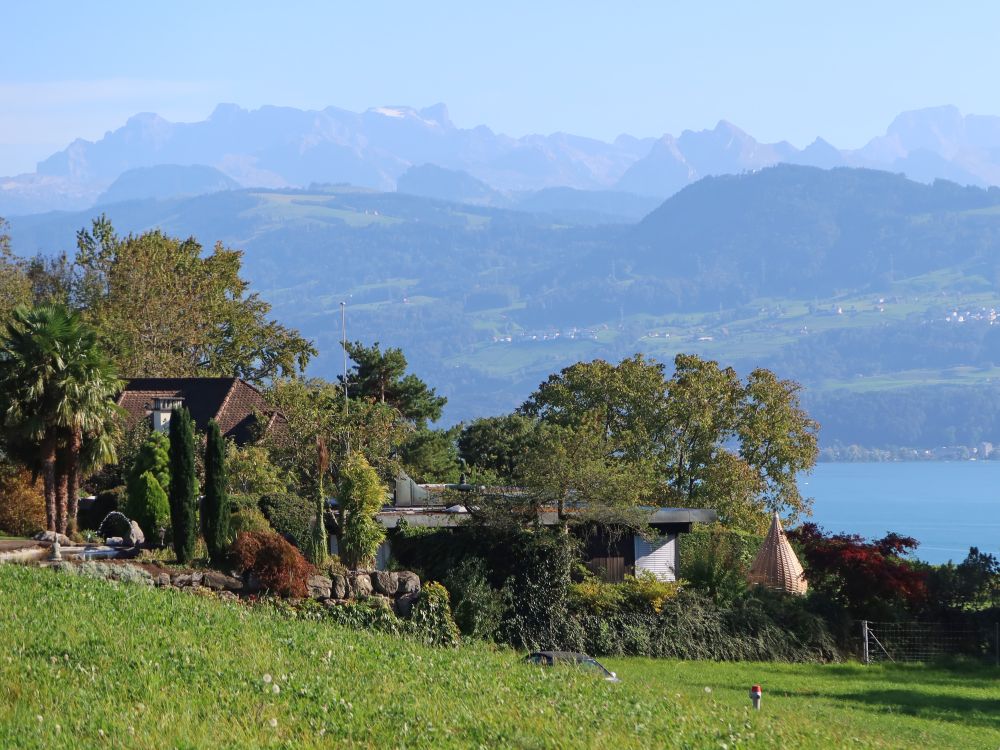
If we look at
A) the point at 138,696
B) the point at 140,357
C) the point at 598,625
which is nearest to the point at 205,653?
the point at 138,696

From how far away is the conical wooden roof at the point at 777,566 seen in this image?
124 ft

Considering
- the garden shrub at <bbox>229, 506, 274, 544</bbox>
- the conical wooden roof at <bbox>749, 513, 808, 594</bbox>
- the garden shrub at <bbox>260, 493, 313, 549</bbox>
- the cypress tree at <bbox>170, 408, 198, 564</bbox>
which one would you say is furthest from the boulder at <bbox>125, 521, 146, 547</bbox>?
the conical wooden roof at <bbox>749, 513, 808, 594</bbox>

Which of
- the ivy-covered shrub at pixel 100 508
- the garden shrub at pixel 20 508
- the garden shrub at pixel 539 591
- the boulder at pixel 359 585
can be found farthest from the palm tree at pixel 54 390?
the garden shrub at pixel 539 591

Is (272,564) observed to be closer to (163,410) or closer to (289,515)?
(289,515)

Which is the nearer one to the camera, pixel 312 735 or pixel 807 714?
pixel 312 735

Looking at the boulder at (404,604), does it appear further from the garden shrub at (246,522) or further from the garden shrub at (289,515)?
the garden shrub at (289,515)

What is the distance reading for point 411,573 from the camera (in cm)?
3117

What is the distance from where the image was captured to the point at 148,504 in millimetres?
39719

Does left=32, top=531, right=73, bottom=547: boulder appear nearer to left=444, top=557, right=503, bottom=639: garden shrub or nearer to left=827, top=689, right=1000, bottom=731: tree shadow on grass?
left=444, top=557, right=503, bottom=639: garden shrub

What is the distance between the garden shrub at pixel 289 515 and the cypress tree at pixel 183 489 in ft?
15.9

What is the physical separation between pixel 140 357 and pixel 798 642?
44.9 metres

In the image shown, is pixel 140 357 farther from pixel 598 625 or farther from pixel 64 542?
pixel 598 625

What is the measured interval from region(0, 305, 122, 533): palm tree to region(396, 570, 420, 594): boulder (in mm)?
10592

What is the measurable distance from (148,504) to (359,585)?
12330mm
